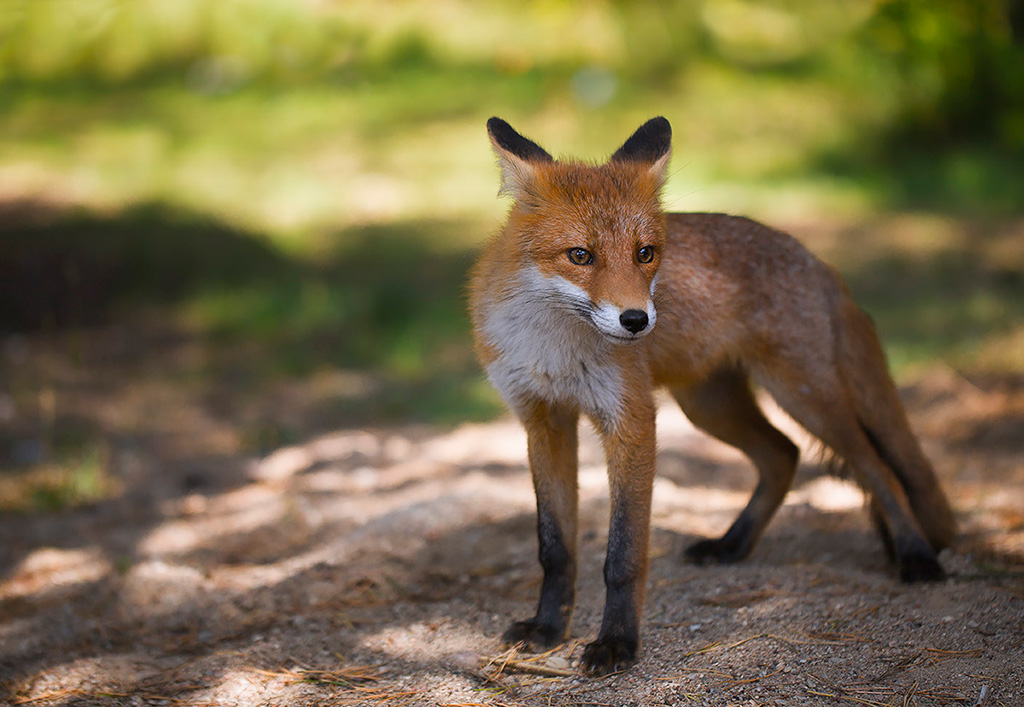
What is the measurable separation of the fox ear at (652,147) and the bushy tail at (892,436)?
1.10 meters

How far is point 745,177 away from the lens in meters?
10.4

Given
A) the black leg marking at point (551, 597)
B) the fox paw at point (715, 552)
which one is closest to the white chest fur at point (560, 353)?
the black leg marking at point (551, 597)

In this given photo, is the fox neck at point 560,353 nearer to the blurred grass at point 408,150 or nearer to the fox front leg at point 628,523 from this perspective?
the fox front leg at point 628,523

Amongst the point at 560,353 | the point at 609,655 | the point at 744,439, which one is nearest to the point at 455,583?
the point at 609,655

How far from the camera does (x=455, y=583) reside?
3746 millimetres

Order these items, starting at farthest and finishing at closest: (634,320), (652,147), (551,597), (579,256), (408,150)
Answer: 1. (408,150)
2. (652,147)
3. (551,597)
4. (579,256)
5. (634,320)

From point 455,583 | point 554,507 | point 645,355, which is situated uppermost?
point 645,355

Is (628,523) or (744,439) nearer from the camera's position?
(628,523)

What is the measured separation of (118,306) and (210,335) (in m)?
1.05

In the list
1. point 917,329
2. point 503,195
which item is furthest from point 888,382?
point 917,329

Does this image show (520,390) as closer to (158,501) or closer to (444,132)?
(158,501)

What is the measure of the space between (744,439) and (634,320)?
1.64 meters

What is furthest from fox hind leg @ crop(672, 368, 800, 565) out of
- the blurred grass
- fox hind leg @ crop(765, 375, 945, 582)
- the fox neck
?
the blurred grass

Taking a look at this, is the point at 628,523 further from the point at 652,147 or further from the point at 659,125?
the point at 659,125
